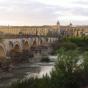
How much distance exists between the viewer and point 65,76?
14539 mm

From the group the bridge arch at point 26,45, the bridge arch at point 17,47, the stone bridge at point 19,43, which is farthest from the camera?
the bridge arch at point 26,45

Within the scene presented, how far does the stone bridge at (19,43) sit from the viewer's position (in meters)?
26.7

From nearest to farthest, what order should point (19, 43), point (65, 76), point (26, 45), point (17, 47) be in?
point (65, 76)
point (17, 47)
point (19, 43)
point (26, 45)

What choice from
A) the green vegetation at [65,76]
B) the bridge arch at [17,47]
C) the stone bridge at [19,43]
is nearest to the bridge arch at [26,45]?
the stone bridge at [19,43]

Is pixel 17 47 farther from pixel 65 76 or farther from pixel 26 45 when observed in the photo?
pixel 65 76

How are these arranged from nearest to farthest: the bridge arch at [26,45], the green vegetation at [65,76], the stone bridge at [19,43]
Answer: the green vegetation at [65,76]
the stone bridge at [19,43]
the bridge arch at [26,45]

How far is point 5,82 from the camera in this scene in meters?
18.5

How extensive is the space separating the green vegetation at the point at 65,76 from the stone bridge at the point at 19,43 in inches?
424

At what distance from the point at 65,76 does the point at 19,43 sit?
1939 centimetres

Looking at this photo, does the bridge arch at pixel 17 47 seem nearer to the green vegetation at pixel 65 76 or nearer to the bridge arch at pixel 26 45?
the bridge arch at pixel 26 45

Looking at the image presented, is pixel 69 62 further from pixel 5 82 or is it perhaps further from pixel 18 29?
pixel 18 29

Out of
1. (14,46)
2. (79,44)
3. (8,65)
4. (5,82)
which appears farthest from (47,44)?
(5,82)

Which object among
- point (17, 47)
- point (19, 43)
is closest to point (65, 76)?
point (17, 47)

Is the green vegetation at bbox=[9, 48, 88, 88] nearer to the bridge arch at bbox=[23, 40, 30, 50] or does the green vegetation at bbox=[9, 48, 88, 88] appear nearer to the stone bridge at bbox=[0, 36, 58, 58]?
the stone bridge at bbox=[0, 36, 58, 58]
